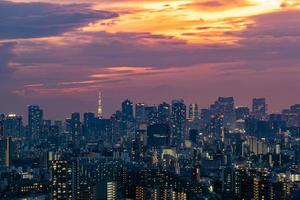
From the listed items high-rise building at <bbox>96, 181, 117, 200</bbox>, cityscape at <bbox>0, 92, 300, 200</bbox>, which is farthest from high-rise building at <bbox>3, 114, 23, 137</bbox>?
high-rise building at <bbox>96, 181, 117, 200</bbox>

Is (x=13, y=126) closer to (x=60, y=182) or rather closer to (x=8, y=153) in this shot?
(x=8, y=153)

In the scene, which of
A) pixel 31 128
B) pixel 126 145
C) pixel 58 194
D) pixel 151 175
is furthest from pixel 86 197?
pixel 31 128

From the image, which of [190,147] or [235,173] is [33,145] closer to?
[190,147]

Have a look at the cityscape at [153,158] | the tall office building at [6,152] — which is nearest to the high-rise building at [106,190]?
the cityscape at [153,158]

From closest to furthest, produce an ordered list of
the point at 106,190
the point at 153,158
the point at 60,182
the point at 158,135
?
1. the point at 60,182
2. the point at 106,190
3. the point at 153,158
4. the point at 158,135

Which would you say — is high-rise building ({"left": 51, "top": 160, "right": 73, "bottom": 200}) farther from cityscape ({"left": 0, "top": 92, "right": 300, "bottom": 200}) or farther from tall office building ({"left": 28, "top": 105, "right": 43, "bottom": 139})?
tall office building ({"left": 28, "top": 105, "right": 43, "bottom": 139})

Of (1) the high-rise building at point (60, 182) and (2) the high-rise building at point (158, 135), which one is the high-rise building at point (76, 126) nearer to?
(2) the high-rise building at point (158, 135)

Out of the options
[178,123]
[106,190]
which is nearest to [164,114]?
[178,123]

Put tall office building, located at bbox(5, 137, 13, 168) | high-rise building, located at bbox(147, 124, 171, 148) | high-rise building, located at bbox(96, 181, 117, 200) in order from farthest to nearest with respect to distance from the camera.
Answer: high-rise building, located at bbox(147, 124, 171, 148), tall office building, located at bbox(5, 137, 13, 168), high-rise building, located at bbox(96, 181, 117, 200)
